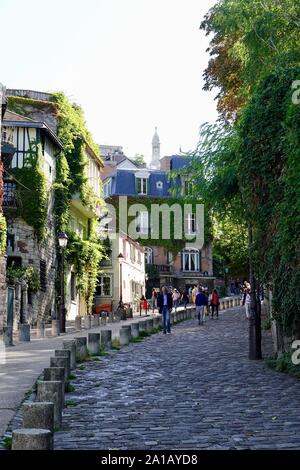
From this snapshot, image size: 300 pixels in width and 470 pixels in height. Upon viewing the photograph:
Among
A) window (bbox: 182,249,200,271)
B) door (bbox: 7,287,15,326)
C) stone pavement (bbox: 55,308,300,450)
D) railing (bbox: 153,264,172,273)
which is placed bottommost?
stone pavement (bbox: 55,308,300,450)

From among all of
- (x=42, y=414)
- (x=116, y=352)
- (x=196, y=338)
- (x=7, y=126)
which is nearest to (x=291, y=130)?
(x=42, y=414)

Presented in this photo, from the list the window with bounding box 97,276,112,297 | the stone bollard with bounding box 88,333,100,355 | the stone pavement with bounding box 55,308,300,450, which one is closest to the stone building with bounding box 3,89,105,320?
the window with bounding box 97,276,112,297

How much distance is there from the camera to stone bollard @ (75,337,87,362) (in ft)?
49.4

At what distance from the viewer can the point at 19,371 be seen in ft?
40.7

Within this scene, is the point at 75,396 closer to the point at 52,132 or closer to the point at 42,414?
the point at 42,414

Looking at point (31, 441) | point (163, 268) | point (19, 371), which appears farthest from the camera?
point (163, 268)

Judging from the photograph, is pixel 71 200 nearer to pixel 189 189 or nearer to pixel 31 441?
pixel 189 189

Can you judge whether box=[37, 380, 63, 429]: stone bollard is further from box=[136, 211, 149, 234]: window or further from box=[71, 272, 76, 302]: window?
box=[136, 211, 149, 234]: window

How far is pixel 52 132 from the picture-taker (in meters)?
33.6

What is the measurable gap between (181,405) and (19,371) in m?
4.13

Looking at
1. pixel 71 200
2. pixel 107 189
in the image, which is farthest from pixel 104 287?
pixel 107 189

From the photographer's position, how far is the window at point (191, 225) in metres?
64.8

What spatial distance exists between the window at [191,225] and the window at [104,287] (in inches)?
802

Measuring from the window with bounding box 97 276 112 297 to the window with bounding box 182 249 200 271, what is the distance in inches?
817
